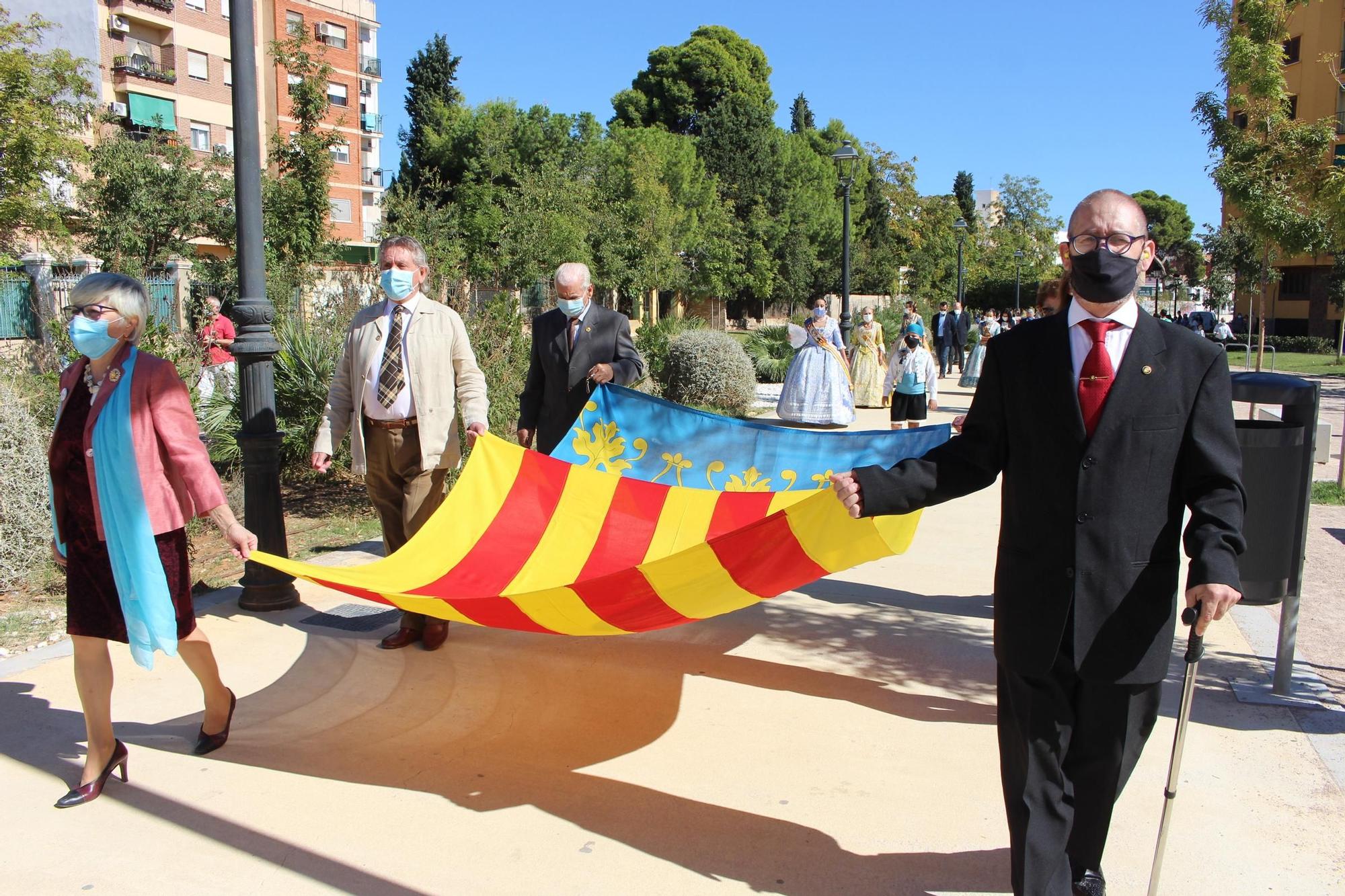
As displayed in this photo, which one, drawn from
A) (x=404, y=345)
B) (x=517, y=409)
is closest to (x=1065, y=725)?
(x=404, y=345)

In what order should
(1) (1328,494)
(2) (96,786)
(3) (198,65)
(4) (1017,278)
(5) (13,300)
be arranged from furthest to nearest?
(4) (1017,278) < (3) (198,65) < (5) (13,300) < (1) (1328,494) < (2) (96,786)

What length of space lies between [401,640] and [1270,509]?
3.99 meters

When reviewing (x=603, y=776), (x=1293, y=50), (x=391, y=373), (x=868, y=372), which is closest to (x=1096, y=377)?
(x=603, y=776)

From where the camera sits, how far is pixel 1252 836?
3.28 m

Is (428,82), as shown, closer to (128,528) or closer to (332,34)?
(332,34)

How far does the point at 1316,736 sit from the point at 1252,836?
106 centimetres

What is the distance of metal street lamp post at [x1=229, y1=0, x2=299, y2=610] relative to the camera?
5.49m

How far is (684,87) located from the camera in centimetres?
6184

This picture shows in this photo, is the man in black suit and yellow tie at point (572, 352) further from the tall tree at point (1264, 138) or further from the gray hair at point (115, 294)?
the tall tree at point (1264, 138)

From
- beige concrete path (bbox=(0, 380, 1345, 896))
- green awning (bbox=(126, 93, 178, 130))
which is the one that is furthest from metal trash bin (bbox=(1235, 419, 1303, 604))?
green awning (bbox=(126, 93, 178, 130))

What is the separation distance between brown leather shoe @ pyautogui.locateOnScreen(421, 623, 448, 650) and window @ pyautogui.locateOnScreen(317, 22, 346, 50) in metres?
56.7

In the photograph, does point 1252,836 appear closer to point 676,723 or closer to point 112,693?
point 676,723

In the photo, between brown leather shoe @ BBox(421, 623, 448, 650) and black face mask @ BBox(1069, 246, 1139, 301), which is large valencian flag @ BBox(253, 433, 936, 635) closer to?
brown leather shoe @ BBox(421, 623, 448, 650)

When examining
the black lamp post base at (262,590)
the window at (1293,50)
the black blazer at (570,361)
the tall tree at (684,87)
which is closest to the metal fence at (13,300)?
the black lamp post base at (262,590)
